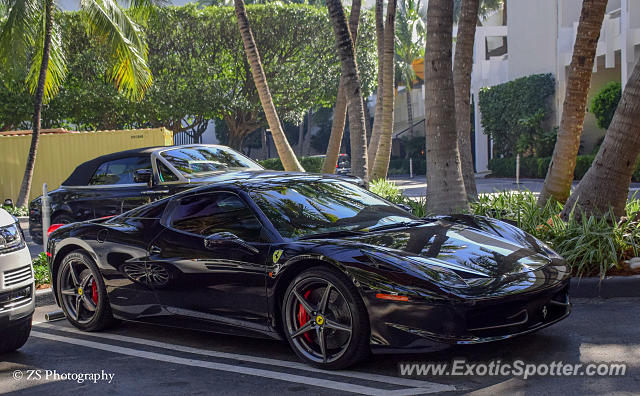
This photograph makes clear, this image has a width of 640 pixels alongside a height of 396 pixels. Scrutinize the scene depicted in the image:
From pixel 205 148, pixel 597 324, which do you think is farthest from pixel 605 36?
pixel 597 324

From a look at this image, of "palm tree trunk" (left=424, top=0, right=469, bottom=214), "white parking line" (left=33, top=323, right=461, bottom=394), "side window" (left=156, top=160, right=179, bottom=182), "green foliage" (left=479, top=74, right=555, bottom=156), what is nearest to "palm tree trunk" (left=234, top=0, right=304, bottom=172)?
"side window" (left=156, top=160, right=179, bottom=182)

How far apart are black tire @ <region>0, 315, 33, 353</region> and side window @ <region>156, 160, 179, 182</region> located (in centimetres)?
491

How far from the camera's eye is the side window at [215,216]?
5.70m

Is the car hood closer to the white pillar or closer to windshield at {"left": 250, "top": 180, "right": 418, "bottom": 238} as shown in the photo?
windshield at {"left": 250, "top": 180, "right": 418, "bottom": 238}

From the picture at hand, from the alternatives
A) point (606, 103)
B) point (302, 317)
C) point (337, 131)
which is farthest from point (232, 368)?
point (606, 103)

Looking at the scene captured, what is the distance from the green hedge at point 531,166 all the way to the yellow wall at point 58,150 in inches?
564

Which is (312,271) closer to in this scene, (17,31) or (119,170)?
(119,170)

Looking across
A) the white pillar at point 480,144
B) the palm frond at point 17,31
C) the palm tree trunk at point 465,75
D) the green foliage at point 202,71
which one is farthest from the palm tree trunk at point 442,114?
the white pillar at point 480,144

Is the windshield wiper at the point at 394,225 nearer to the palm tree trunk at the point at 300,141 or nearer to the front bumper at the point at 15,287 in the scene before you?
the front bumper at the point at 15,287

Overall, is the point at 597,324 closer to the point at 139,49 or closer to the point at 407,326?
the point at 407,326

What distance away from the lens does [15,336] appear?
588 centimetres

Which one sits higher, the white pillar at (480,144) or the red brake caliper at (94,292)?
the white pillar at (480,144)

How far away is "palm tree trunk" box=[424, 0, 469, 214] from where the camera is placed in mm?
9789

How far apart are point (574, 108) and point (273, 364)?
641 centimetres
